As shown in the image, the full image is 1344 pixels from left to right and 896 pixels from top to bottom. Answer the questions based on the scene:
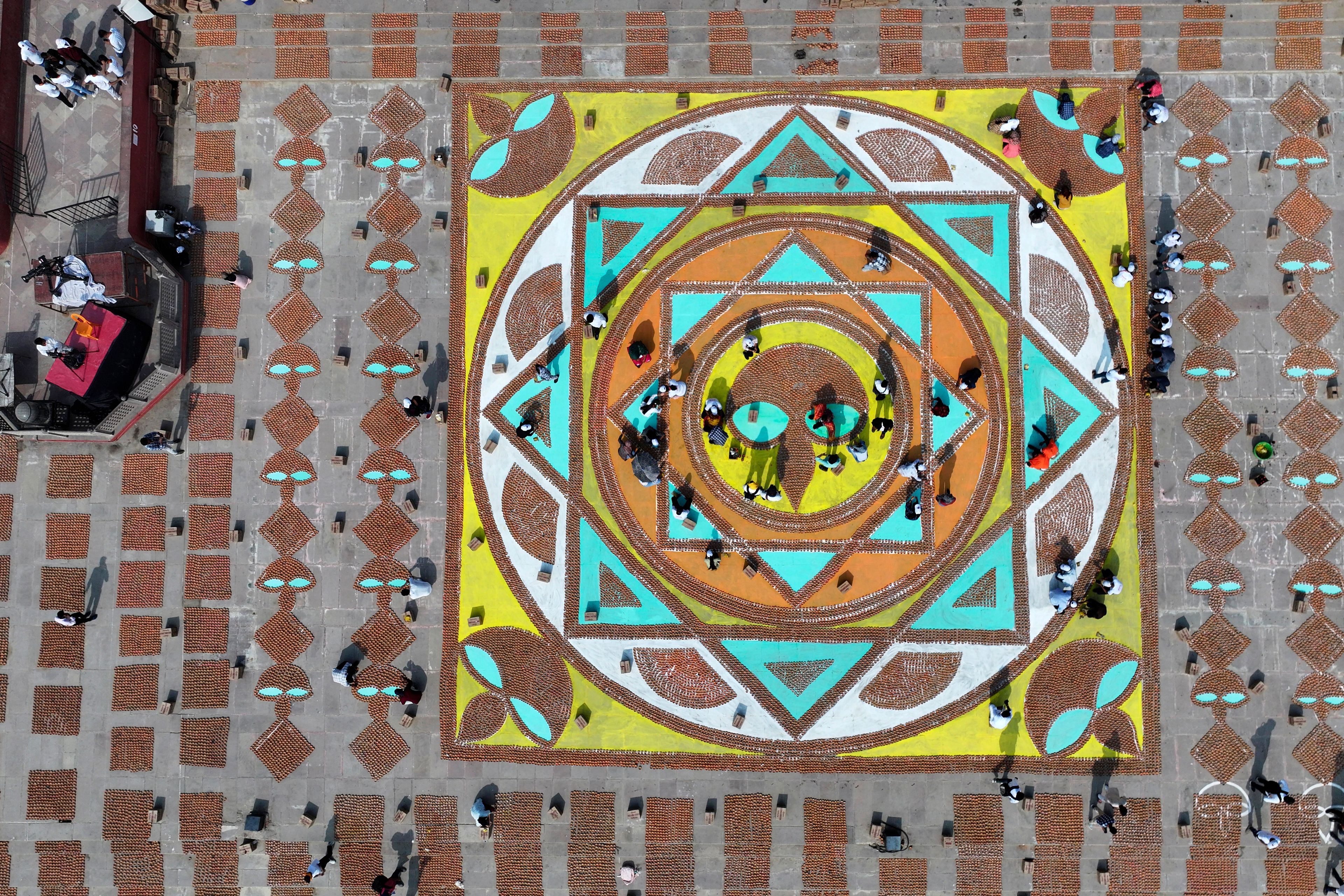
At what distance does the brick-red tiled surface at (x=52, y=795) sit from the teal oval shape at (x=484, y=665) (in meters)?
10.2

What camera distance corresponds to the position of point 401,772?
18281 millimetres

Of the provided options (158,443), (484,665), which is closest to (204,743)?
(484,665)

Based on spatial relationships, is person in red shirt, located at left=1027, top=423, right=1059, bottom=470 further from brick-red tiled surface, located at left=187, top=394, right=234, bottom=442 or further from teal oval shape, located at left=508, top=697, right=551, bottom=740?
brick-red tiled surface, located at left=187, top=394, right=234, bottom=442

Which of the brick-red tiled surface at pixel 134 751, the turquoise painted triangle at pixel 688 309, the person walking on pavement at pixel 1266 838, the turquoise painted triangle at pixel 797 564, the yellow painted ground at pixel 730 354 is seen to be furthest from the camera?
the turquoise painted triangle at pixel 688 309

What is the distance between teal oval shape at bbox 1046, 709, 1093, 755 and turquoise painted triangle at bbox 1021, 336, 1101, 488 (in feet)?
18.7

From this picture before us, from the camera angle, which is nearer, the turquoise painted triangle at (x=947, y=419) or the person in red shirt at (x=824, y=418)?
the person in red shirt at (x=824, y=418)

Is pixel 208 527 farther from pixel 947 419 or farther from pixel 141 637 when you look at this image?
pixel 947 419

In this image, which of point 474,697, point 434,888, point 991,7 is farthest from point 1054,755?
point 991,7

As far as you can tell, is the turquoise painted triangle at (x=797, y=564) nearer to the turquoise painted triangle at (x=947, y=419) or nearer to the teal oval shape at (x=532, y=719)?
the turquoise painted triangle at (x=947, y=419)

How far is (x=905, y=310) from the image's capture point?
18703 mm

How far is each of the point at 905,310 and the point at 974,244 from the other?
239cm

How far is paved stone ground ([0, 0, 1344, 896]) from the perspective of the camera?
59.2 feet

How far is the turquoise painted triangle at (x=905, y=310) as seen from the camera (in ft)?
61.2

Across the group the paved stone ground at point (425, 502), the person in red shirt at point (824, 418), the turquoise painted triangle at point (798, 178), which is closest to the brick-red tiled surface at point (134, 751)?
the paved stone ground at point (425, 502)
